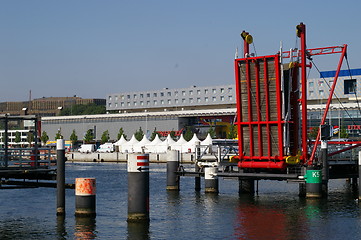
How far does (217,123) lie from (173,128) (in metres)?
12.4

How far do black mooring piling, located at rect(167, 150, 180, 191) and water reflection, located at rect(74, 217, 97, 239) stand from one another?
622 inches

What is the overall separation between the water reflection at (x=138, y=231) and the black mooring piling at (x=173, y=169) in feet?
55.9

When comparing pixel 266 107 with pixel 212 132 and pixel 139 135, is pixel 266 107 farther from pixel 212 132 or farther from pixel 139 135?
pixel 139 135

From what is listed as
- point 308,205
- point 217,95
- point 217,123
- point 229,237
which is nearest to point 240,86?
point 308,205

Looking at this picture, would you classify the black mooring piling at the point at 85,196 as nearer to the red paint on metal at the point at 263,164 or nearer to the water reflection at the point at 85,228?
the water reflection at the point at 85,228

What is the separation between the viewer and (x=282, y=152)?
4025 centimetres

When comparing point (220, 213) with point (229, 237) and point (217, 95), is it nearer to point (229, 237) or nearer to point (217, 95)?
point (229, 237)

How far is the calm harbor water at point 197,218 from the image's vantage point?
27.1m

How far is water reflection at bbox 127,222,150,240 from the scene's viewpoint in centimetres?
2609

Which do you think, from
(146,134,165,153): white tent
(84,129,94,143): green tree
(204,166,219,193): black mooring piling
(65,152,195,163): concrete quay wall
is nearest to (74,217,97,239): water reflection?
(204,166,219,193): black mooring piling

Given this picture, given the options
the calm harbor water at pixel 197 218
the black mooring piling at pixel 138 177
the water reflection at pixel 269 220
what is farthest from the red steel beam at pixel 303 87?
the black mooring piling at pixel 138 177

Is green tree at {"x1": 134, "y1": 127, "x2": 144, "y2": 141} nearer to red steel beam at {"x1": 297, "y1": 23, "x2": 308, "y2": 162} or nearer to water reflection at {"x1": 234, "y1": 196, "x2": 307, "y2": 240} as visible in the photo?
red steel beam at {"x1": 297, "y1": 23, "x2": 308, "y2": 162}

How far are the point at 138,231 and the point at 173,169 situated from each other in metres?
18.2

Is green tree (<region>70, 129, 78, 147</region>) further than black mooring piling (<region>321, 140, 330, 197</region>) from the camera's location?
Yes
